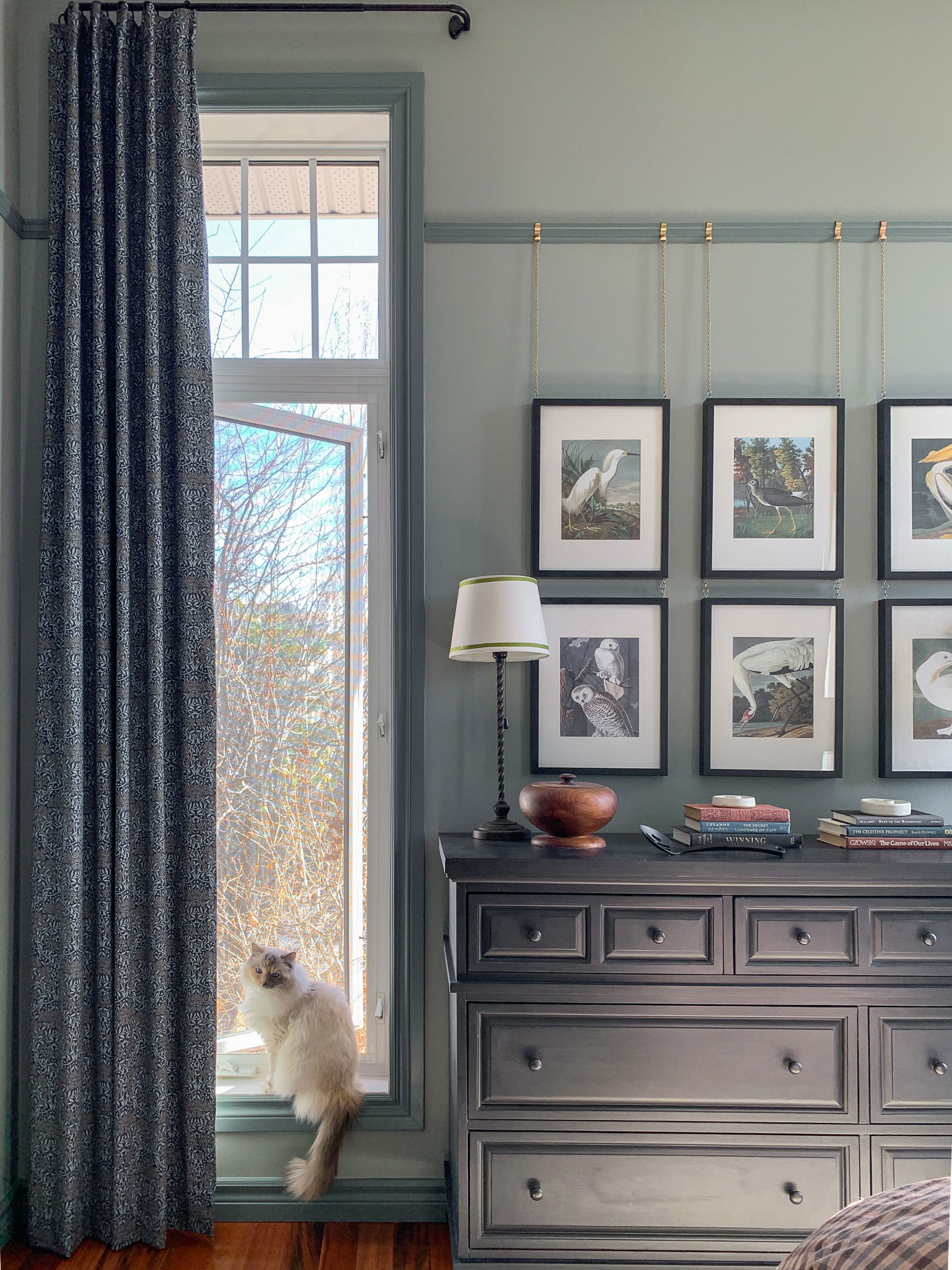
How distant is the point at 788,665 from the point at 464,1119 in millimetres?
1369

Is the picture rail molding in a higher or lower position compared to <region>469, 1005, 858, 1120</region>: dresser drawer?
higher

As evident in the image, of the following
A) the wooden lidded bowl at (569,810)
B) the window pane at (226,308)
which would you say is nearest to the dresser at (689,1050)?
the wooden lidded bowl at (569,810)

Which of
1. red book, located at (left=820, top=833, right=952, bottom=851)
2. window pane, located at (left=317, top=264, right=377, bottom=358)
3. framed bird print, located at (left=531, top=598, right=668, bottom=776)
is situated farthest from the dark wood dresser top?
window pane, located at (left=317, top=264, right=377, bottom=358)

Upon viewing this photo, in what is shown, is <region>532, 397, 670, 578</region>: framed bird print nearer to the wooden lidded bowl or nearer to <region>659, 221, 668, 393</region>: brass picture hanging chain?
<region>659, 221, 668, 393</region>: brass picture hanging chain

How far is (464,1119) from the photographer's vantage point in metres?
1.88

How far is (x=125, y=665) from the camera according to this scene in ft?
7.13

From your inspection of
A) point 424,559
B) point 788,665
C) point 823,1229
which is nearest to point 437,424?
point 424,559

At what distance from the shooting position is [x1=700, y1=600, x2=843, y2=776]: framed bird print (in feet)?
7.69

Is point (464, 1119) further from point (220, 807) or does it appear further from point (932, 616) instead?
point (932, 616)

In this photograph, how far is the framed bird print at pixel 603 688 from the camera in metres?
2.33

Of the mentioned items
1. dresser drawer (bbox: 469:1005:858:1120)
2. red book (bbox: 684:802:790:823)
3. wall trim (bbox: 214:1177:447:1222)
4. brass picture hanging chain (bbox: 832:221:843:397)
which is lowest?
wall trim (bbox: 214:1177:447:1222)

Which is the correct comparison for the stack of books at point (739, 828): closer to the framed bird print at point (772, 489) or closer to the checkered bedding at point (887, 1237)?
the framed bird print at point (772, 489)

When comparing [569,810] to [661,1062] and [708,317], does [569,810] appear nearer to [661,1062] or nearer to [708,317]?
[661,1062]

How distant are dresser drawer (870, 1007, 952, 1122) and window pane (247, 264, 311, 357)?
2210 millimetres
